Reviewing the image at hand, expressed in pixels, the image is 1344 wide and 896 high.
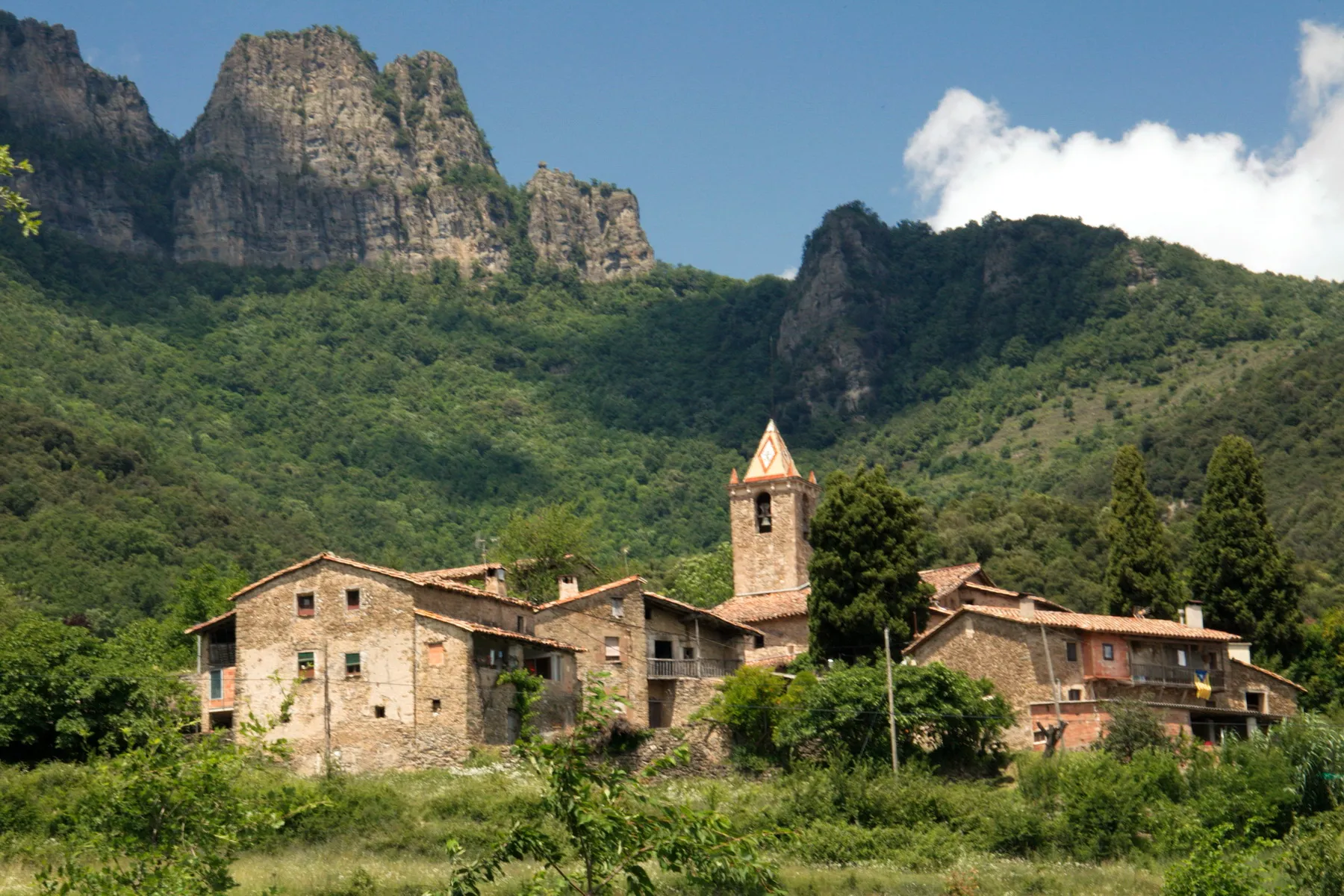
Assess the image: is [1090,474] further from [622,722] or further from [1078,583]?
[622,722]

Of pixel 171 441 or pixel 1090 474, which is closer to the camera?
pixel 1090 474

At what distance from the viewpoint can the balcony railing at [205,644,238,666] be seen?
6025 cm

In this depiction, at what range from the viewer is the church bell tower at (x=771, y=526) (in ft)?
242

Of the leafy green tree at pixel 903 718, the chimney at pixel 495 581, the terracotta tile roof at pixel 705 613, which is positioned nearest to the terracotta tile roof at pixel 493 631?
the terracotta tile roof at pixel 705 613

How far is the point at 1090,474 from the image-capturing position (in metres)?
135

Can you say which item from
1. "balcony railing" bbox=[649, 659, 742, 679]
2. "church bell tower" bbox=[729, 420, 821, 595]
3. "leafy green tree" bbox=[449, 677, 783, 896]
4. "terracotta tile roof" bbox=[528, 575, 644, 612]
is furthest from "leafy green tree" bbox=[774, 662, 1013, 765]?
"leafy green tree" bbox=[449, 677, 783, 896]

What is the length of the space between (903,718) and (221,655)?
21912 mm

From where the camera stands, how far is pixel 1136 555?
66.9 metres

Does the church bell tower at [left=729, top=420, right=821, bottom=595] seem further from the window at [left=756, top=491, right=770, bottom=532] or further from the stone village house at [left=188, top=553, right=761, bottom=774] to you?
the stone village house at [left=188, top=553, right=761, bottom=774]

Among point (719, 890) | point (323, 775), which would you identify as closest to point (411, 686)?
point (323, 775)

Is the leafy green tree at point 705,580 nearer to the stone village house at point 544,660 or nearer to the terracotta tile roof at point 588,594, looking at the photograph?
the stone village house at point 544,660

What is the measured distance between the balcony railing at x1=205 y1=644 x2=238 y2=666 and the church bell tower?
2132cm

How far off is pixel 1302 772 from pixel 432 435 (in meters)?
137

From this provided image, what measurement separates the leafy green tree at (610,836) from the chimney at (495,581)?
1614 inches
